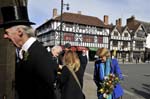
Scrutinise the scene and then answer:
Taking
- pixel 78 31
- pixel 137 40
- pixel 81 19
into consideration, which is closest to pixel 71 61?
pixel 78 31

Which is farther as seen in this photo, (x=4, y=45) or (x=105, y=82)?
(x=105, y=82)

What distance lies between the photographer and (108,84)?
8242mm

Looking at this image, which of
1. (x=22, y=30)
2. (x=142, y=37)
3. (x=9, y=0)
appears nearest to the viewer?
(x=22, y=30)

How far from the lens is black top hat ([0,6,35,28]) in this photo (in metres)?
3.08

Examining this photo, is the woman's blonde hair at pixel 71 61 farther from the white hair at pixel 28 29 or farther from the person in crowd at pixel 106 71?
the white hair at pixel 28 29

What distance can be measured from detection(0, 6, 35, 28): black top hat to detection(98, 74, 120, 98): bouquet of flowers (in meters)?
5.28

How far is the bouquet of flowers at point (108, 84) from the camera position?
8.25 meters

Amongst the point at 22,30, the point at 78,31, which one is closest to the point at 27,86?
the point at 22,30

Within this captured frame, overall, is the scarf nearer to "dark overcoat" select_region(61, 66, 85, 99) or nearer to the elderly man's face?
"dark overcoat" select_region(61, 66, 85, 99)

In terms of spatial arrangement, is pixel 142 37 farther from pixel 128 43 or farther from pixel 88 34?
pixel 88 34

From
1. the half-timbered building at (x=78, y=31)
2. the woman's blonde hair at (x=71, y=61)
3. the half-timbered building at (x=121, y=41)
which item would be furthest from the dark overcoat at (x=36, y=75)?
the half-timbered building at (x=121, y=41)

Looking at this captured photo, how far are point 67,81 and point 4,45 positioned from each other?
1.13 meters

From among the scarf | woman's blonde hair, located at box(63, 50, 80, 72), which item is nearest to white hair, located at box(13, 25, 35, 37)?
woman's blonde hair, located at box(63, 50, 80, 72)

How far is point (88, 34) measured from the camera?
80875 millimetres
